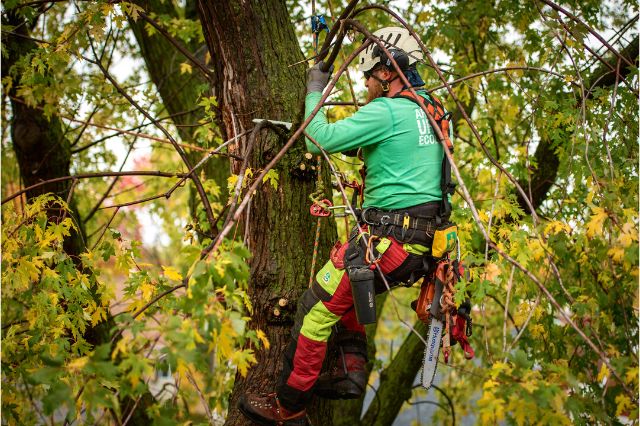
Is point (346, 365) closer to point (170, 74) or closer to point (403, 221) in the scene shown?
point (403, 221)

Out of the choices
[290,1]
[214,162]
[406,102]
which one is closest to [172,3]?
[290,1]

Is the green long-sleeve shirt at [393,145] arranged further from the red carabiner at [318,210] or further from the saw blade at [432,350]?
the saw blade at [432,350]

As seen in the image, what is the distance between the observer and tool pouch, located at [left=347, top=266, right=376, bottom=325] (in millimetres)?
3162

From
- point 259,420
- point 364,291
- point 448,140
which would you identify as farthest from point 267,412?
point 448,140

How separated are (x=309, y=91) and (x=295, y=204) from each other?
0.61 meters

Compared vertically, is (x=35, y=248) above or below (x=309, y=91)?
below

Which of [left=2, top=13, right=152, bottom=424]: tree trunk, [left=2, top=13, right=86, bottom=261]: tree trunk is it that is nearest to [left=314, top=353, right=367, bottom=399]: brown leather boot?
[left=2, top=13, right=152, bottom=424]: tree trunk

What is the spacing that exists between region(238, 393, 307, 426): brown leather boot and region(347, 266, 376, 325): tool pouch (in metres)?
0.71

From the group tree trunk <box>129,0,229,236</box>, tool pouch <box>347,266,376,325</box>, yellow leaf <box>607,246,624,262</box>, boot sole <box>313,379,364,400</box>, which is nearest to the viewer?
yellow leaf <box>607,246,624,262</box>

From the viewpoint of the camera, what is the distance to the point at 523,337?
566 cm

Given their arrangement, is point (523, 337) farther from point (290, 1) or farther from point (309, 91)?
point (290, 1)

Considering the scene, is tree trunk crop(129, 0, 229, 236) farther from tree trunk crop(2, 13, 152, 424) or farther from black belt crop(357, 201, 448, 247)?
black belt crop(357, 201, 448, 247)

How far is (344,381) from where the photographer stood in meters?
3.57

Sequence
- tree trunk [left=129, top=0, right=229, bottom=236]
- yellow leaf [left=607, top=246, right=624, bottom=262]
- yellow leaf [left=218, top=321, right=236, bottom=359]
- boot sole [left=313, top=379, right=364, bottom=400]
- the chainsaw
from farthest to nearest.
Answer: tree trunk [left=129, top=0, right=229, bottom=236]
boot sole [left=313, top=379, right=364, bottom=400]
the chainsaw
yellow leaf [left=607, top=246, right=624, bottom=262]
yellow leaf [left=218, top=321, right=236, bottom=359]
